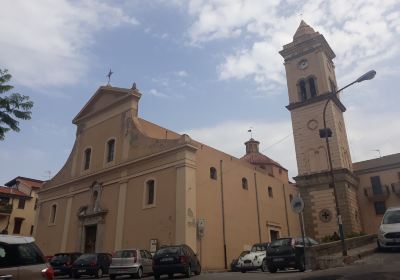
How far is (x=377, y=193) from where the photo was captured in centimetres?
3488

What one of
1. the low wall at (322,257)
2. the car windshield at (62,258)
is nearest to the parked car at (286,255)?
the low wall at (322,257)

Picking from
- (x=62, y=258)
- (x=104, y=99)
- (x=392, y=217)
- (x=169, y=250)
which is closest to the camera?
(x=169, y=250)

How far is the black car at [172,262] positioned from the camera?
15750 mm

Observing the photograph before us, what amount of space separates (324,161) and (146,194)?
53.1 feet

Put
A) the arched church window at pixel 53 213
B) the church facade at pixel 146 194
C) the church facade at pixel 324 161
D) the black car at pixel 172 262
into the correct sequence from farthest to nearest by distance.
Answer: the arched church window at pixel 53 213, the church facade at pixel 324 161, the church facade at pixel 146 194, the black car at pixel 172 262

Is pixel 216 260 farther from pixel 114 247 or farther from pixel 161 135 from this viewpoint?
pixel 161 135

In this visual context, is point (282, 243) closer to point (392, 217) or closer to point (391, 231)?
point (391, 231)

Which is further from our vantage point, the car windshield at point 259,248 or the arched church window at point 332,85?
the arched church window at point 332,85

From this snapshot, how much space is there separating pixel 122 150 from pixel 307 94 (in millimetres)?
18282

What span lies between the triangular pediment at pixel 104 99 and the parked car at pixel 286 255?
17.0 metres

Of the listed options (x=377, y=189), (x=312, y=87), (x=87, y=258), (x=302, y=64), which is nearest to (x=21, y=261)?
(x=87, y=258)

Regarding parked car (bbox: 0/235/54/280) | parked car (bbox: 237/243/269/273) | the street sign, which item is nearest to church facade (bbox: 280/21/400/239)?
parked car (bbox: 237/243/269/273)

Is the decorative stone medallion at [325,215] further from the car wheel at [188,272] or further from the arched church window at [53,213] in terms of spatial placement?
the arched church window at [53,213]

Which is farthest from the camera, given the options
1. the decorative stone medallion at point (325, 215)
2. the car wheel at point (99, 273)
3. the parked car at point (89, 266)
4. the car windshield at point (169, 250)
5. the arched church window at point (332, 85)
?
the arched church window at point (332, 85)
